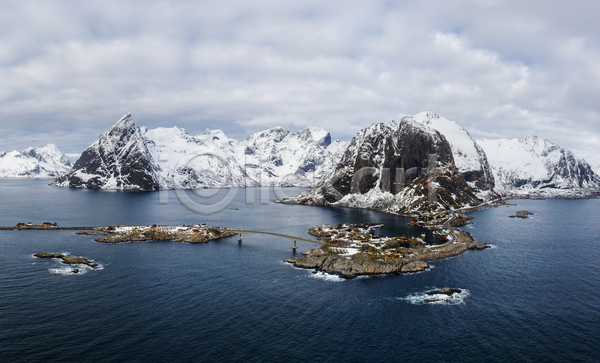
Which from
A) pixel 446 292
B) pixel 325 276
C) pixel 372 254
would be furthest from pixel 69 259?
pixel 446 292

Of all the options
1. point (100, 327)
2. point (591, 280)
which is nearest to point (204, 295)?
point (100, 327)

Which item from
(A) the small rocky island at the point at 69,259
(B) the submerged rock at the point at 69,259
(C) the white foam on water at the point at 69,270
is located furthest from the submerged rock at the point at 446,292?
(B) the submerged rock at the point at 69,259

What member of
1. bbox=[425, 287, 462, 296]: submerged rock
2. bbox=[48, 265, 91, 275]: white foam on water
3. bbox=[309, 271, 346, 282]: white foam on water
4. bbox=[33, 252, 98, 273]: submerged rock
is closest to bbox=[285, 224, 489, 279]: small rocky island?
bbox=[309, 271, 346, 282]: white foam on water

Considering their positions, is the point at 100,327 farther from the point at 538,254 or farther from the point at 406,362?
the point at 538,254

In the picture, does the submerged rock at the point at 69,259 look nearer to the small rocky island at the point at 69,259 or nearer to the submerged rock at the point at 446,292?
the small rocky island at the point at 69,259

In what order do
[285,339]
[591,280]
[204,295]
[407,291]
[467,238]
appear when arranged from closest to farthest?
[285,339]
[204,295]
[407,291]
[591,280]
[467,238]

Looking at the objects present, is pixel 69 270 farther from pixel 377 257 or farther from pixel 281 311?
pixel 377 257
